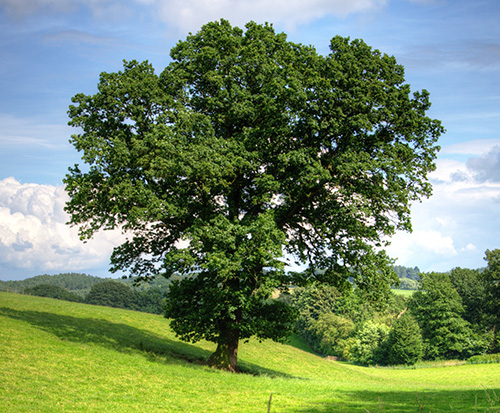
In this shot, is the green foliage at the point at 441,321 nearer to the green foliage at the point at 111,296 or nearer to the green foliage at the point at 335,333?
the green foliage at the point at 335,333

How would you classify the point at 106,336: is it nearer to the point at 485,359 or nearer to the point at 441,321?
the point at 485,359

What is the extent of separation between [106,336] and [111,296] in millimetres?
92295

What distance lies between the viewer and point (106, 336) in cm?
3195

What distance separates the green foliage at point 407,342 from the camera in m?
85.8

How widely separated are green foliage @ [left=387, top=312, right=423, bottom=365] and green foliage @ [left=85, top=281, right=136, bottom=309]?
69.6m

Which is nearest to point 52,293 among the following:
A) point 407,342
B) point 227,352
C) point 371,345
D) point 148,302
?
point 148,302

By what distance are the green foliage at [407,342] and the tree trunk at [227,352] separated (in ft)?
220

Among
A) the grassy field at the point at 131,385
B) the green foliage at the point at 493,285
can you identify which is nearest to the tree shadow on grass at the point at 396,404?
the grassy field at the point at 131,385

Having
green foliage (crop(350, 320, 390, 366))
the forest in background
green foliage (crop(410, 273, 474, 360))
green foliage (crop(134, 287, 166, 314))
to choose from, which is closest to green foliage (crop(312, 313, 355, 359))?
the forest in background

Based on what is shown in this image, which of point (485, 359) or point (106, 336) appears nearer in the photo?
point (106, 336)

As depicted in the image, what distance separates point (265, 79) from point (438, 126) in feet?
34.6

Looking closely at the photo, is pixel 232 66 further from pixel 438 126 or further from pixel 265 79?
pixel 438 126

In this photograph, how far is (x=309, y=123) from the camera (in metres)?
23.6

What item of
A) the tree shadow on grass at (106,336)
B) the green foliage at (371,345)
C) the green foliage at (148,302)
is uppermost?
the tree shadow on grass at (106,336)
